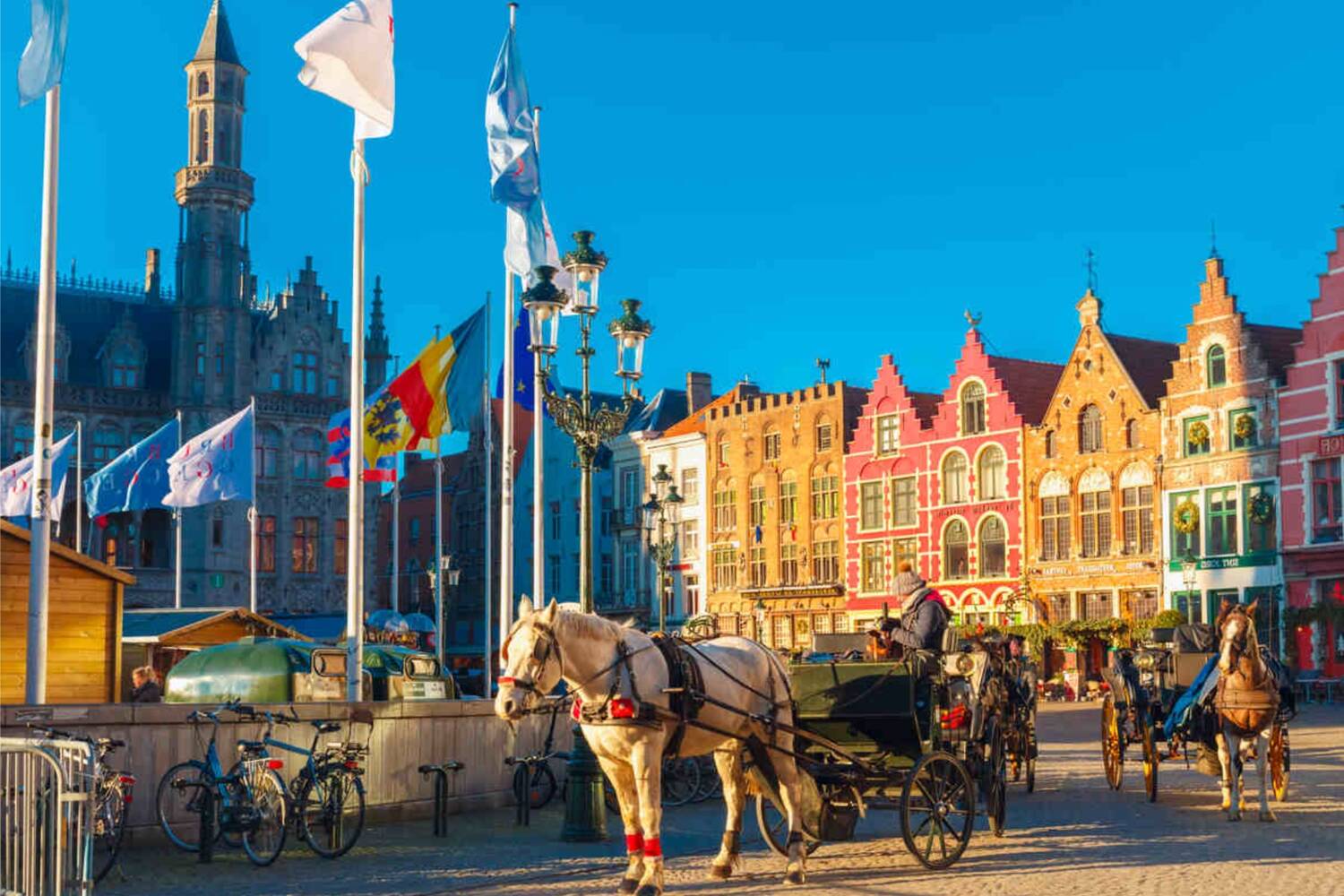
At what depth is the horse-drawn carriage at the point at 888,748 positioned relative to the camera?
1319cm

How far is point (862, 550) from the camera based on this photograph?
61.9 m

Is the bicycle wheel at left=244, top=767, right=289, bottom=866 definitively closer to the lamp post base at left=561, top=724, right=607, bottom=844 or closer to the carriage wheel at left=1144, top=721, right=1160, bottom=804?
the lamp post base at left=561, top=724, right=607, bottom=844

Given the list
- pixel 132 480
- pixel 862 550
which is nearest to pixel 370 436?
pixel 132 480

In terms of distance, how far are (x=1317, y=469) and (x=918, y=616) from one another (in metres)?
36.1

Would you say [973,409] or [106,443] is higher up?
[973,409]

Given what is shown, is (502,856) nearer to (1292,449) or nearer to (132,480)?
(132,480)

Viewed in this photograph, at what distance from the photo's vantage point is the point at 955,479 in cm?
5888

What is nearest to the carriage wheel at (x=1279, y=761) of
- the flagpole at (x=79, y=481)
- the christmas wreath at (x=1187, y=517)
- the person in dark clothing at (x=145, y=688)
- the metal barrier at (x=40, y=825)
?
the metal barrier at (x=40, y=825)

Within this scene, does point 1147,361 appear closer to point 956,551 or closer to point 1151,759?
point 956,551

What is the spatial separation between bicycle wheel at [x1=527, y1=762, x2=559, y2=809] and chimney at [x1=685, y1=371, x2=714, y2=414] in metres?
56.3

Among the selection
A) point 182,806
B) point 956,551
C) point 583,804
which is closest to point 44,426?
point 182,806

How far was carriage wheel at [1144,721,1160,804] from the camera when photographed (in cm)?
1820

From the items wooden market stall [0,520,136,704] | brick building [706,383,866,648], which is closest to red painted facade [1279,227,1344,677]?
brick building [706,383,866,648]

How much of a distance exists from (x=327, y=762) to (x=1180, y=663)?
971 centimetres
